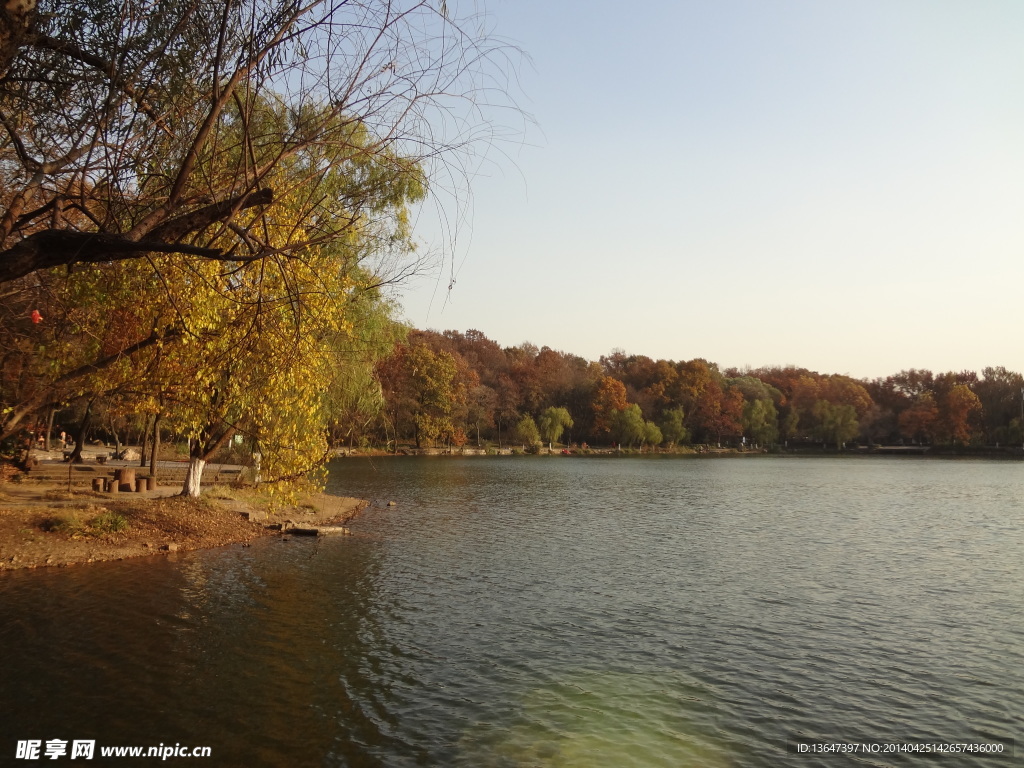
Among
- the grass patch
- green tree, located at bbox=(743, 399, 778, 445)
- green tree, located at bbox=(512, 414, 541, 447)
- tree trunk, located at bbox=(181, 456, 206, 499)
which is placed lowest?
A: the grass patch

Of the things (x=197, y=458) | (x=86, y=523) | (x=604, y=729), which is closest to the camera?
(x=604, y=729)

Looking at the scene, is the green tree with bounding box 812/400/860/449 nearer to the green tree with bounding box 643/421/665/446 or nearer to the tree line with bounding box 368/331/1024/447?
the tree line with bounding box 368/331/1024/447

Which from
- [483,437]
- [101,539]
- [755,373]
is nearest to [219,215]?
[101,539]

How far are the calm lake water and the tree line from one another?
6550 centimetres

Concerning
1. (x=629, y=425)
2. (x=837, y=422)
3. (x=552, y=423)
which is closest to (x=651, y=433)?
(x=629, y=425)

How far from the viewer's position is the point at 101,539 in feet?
56.5

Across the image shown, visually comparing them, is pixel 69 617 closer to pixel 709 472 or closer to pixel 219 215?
pixel 219 215

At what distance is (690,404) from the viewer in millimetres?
107000

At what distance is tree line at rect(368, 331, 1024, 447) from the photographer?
9425 cm

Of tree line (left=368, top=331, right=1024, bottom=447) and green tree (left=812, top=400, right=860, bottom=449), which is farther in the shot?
green tree (left=812, top=400, right=860, bottom=449)

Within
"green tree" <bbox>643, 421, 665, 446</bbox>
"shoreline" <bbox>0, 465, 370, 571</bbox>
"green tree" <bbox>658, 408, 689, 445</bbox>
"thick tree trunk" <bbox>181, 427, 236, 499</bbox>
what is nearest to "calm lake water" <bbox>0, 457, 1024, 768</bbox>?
"shoreline" <bbox>0, 465, 370, 571</bbox>

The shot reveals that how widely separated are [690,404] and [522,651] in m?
98.6

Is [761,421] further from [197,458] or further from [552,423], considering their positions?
[197,458]

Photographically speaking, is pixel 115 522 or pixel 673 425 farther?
pixel 673 425
